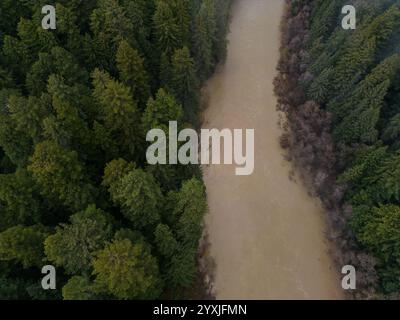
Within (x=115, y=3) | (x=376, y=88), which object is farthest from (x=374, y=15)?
(x=115, y=3)

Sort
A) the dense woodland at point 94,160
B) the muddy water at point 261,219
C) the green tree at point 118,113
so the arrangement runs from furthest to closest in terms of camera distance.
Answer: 1. the muddy water at point 261,219
2. the green tree at point 118,113
3. the dense woodland at point 94,160

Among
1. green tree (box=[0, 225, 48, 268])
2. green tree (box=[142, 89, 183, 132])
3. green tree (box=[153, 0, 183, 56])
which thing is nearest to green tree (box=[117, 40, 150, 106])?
green tree (box=[142, 89, 183, 132])

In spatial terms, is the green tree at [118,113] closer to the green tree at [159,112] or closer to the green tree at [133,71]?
the green tree at [159,112]

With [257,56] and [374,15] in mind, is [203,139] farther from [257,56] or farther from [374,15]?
[374,15]

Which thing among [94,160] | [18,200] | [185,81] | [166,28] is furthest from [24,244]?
[166,28]

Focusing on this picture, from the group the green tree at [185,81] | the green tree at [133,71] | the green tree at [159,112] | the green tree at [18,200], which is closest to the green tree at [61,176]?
the green tree at [18,200]
